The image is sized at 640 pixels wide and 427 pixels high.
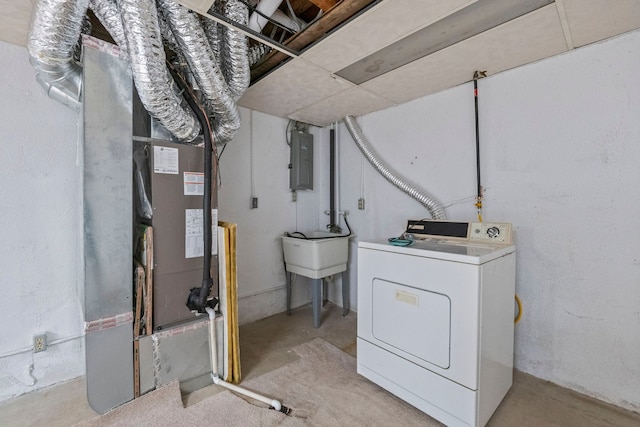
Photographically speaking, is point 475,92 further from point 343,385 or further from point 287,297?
point 287,297

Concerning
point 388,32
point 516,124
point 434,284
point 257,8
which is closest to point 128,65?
point 257,8

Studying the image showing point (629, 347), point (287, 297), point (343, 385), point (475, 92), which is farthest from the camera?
point (287, 297)

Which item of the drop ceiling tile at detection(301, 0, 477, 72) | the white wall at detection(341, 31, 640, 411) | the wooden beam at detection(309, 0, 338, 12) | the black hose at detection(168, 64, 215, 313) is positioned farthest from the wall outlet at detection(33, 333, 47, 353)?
the white wall at detection(341, 31, 640, 411)

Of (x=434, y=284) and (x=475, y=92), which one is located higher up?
(x=475, y=92)

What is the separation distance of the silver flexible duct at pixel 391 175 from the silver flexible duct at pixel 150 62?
1.72 meters

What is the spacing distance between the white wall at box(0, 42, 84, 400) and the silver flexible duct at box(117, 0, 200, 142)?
31.2 inches

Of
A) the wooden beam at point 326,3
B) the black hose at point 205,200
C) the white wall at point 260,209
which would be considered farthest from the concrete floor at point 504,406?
the wooden beam at point 326,3

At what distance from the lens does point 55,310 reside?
188cm

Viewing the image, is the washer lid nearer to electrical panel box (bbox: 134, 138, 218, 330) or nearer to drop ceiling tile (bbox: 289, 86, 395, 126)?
electrical panel box (bbox: 134, 138, 218, 330)

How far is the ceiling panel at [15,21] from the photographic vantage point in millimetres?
1435

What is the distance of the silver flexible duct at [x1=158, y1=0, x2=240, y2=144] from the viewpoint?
1.44m

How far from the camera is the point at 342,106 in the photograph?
9.00 feet

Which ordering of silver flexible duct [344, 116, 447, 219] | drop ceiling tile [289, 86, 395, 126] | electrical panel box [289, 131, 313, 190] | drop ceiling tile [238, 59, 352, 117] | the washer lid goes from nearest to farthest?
1. the washer lid
2. drop ceiling tile [238, 59, 352, 117]
3. silver flexible duct [344, 116, 447, 219]
4. drop ceiling tile [289, 86, 395, 126]
5. electrical panel box [289, 131, 313, 190]

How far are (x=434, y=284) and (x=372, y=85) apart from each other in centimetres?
167
